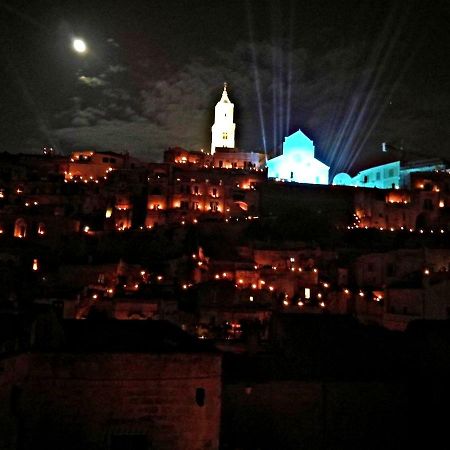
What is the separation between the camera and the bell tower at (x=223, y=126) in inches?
3794

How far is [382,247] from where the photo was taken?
5022 cm

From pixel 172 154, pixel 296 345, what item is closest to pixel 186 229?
pixel 172 154

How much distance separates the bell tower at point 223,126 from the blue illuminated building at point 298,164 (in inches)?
835

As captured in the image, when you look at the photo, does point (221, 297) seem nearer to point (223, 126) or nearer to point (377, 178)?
point (377, 178)

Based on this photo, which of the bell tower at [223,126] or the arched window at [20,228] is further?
the bell tower at [223,126]

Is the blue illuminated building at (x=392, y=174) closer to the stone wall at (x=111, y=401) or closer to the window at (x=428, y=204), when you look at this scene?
the window at (x=428, y=204)

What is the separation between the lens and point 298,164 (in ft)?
248

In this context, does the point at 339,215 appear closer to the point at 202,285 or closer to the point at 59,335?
the point at 202,285

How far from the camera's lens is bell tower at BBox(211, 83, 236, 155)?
96375 mm

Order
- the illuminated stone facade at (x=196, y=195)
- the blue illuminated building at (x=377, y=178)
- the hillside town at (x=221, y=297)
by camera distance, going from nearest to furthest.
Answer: the hillside town at (x=221, y=297), the illuminated stone facade at (x=196, y=195), the blue illuminated building at (x=377, y=178)

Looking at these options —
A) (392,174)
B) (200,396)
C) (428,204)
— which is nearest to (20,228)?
(200,396)

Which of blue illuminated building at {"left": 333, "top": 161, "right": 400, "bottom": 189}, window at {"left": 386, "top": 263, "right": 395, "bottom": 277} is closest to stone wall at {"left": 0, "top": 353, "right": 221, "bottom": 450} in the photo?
window at {"left": 386, "top": 263, "right": 395, "bottom": 277}

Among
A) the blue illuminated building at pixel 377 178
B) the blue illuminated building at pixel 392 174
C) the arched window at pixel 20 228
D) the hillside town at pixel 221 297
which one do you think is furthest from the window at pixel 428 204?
the arched window at pixel 20 228

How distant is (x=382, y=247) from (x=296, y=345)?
32.3m
